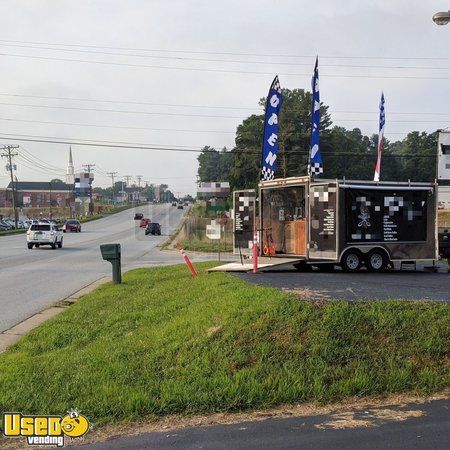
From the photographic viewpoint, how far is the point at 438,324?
7344 millimetres

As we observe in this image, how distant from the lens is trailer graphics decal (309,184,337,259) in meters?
15.4

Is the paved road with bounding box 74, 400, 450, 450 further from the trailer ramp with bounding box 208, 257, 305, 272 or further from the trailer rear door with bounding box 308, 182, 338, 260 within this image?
the trailer rear door with bounding box 308, 182, 338, 260

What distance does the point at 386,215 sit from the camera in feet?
52.9

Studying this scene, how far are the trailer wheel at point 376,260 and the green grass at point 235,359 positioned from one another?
7945 millimetres

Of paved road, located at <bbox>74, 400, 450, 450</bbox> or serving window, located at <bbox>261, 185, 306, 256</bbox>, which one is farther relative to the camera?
serving window, located at <bbox>261, 185, 306, 256</bbox>

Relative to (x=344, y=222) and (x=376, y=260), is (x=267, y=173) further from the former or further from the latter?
(x=376, y=260)

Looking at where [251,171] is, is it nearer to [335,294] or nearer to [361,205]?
[361,205]

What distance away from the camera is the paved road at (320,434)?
4.84m

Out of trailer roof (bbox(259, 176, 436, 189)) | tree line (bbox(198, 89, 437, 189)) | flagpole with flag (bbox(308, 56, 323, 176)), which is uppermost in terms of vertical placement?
tree line (bbox(198, 89, 437, 189))

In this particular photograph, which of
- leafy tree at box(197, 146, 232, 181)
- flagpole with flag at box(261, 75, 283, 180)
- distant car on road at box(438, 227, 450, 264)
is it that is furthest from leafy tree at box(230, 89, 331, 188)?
leafy tree at box(197, 146, 232, 181)

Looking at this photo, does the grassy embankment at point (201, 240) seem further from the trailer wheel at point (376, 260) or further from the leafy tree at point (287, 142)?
the leafy tree at point (287, 142)

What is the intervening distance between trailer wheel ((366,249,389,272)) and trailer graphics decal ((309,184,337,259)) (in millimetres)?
1268

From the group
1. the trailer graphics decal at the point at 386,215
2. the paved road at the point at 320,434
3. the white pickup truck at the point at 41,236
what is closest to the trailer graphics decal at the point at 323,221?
the trailer graphics decal at the point at 386,215

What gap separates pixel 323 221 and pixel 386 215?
1917mm
